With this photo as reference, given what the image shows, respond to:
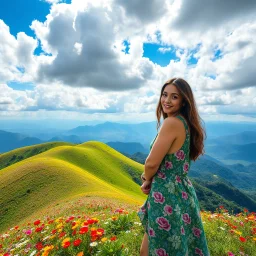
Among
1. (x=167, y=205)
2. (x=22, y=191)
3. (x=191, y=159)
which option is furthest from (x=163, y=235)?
(x=22, y=191)

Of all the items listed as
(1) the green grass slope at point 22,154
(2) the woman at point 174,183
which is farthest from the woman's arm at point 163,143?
(1) the green grass slope at point 22,154

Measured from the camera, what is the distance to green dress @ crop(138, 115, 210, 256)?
13.3ft

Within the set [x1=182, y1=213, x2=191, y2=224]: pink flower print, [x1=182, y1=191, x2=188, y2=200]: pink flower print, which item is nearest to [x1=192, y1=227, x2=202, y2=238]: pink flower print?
[x1=182, y1=213, x2=191, y2=224]: pink flower print

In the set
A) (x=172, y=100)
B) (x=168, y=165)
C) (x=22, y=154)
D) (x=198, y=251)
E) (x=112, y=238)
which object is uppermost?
(x=172, y=100)

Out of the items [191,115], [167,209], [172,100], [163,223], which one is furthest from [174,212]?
[172,100]

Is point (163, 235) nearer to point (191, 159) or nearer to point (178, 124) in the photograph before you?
point (191, 159)

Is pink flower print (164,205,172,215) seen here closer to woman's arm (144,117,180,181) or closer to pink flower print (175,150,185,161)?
woman's arm (144,117,180,181)

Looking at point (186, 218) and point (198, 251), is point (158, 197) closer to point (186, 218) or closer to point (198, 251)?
point (186, 218)

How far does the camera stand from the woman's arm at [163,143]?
4.05 metres

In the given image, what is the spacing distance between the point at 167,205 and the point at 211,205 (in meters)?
135

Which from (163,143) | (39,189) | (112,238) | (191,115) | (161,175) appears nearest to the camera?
(163,143)

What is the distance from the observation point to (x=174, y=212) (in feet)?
13.3

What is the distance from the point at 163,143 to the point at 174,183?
2.70 feet

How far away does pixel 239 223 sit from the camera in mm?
7168
